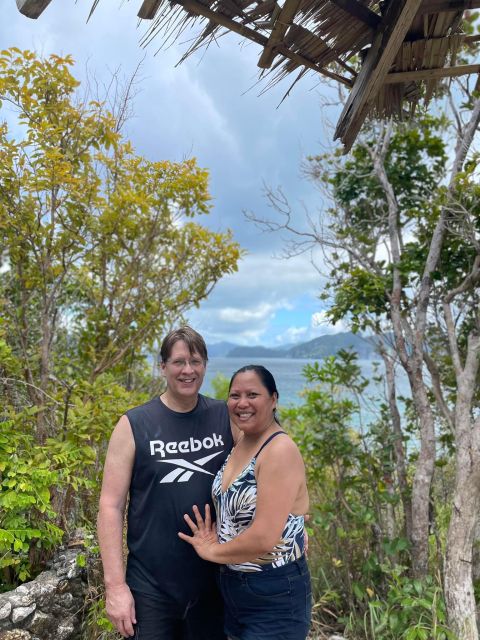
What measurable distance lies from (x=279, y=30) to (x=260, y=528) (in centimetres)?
166

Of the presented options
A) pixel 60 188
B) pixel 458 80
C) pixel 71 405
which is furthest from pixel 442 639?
pixel 458 80

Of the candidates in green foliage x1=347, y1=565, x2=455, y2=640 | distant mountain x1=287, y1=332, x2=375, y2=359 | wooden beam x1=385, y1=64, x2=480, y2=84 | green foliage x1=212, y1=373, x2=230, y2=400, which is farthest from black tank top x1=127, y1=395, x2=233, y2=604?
green foliage x1=212, y1=373, x2=230, y2=400

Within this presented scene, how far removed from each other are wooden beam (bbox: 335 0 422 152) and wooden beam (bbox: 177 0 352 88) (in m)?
0.15

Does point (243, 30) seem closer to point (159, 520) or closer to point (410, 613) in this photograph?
point (159, 520)

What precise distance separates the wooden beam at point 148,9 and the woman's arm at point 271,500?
1469 millimetres

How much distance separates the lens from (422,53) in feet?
6.91

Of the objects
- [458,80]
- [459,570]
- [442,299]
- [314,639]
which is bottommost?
[314,639]

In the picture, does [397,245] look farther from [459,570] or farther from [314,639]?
[314,639]

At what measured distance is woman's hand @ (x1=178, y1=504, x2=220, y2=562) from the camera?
6.22ft

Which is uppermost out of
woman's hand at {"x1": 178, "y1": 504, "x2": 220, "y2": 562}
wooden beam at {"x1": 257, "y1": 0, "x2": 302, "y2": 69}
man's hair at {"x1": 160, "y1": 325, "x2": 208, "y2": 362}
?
wooden beam at {"x1": 257, "y1": 0, "x2": 302, "y2": 69}

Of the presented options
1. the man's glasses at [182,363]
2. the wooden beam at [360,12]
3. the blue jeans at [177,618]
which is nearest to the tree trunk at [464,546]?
the blue jeans at [177,618]

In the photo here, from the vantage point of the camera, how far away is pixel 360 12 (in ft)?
6.23

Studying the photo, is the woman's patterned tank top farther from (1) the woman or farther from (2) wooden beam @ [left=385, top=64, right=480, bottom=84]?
(2) wooden beam @ [left=385, top=64, right=480, bottom=84]

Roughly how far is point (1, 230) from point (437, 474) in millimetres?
4044
